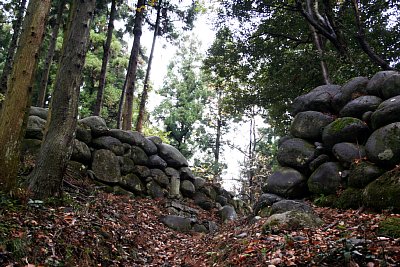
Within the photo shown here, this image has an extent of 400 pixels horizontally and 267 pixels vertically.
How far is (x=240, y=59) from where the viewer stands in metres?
15.0

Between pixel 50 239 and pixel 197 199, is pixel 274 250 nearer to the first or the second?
pixel 50 239

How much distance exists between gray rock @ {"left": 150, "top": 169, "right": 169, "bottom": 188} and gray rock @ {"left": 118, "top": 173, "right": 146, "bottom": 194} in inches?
26.3

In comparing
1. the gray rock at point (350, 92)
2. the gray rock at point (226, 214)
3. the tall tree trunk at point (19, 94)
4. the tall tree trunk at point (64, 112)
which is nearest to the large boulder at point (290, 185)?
the gray rock at point (350, 92)

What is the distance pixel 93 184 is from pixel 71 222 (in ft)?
13.8

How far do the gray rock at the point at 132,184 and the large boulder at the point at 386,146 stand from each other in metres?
6.75

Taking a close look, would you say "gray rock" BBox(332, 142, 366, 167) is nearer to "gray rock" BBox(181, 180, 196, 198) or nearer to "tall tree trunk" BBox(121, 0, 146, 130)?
"gray rock" BBox(181, 180, 196, 198)

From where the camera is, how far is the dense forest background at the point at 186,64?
210 inches

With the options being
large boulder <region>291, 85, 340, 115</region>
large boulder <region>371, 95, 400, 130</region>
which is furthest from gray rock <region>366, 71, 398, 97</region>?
large boulder <region>291, 85, 340, 115</region>

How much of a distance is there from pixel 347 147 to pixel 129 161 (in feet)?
21.4

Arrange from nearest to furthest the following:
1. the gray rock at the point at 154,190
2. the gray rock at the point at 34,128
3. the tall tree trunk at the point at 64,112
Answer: the tall tree trunk at the point at 64,112, the gray rock at the point at 34,128, the gray rock at the point at 154,190

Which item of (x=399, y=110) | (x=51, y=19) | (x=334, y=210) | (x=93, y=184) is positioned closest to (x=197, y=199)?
(x=93, y=184)

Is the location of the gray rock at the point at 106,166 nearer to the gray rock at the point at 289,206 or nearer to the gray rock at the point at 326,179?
the gray rock at the point at 289,206

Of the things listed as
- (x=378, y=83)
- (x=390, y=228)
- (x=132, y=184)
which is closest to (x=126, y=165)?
(x=132, y=184)

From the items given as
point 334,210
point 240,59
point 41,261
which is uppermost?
point 240,59
